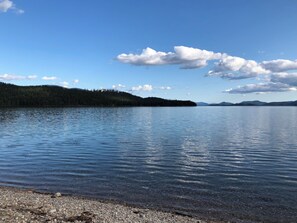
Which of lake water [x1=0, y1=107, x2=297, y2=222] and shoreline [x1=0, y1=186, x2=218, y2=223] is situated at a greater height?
shoreline [x1=0, y1=186, x2=218, y2=223]

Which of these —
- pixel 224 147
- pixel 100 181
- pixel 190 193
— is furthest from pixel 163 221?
pixel 224 147

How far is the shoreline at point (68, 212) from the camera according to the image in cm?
1608

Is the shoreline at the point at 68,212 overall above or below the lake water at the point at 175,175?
above

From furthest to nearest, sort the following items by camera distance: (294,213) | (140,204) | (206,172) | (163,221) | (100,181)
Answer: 1. (206,172)
2. (100,181)
3. (140,204)
4. (294,213)
5. (163,221)

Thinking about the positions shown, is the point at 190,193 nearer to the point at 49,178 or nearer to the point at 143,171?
the point at 143,171

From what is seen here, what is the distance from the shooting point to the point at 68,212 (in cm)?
1750

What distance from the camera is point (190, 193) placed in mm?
24281

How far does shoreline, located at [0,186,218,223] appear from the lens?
633 inches

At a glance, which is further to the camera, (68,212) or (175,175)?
(175,175)

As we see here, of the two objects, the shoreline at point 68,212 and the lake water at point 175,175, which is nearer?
the shoreline at point 68,212

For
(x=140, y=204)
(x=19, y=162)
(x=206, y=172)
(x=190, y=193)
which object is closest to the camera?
(x=140, y=204)

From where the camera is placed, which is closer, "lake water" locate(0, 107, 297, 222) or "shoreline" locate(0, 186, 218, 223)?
"shoreline" locate(0, 186, 218, 223)

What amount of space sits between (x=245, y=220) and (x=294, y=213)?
11.4 feet

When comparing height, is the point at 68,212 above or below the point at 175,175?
above
